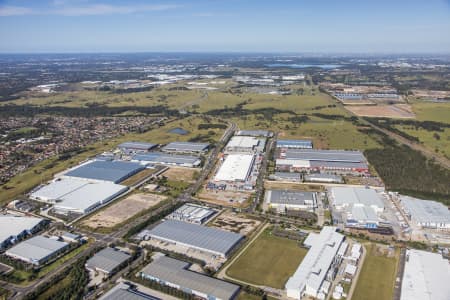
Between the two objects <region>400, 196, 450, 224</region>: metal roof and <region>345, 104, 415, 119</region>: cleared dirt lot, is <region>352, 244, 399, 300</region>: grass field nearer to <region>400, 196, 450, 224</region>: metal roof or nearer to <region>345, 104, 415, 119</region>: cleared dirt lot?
<region>400, 196, 450, 224</region>: metal roof

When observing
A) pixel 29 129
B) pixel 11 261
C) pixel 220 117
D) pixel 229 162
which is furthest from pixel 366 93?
pixel 11 261

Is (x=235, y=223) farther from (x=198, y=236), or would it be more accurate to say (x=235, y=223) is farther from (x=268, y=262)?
(x=268, y=262)

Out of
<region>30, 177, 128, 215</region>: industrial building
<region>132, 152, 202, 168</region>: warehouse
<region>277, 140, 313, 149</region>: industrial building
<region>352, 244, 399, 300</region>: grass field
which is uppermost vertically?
<region>277, 140, 313, 149</region>: industrial building

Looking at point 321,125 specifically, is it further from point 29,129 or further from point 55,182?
point 29,129

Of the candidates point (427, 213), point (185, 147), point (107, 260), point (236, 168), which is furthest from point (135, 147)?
point (427, 213)

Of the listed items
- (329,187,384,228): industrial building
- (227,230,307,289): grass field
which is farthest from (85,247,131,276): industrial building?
(329,187,384,228): industrial building

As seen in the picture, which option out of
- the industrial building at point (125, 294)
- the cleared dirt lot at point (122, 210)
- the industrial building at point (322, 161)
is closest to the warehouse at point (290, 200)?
the industrial building at point (322, 161)
